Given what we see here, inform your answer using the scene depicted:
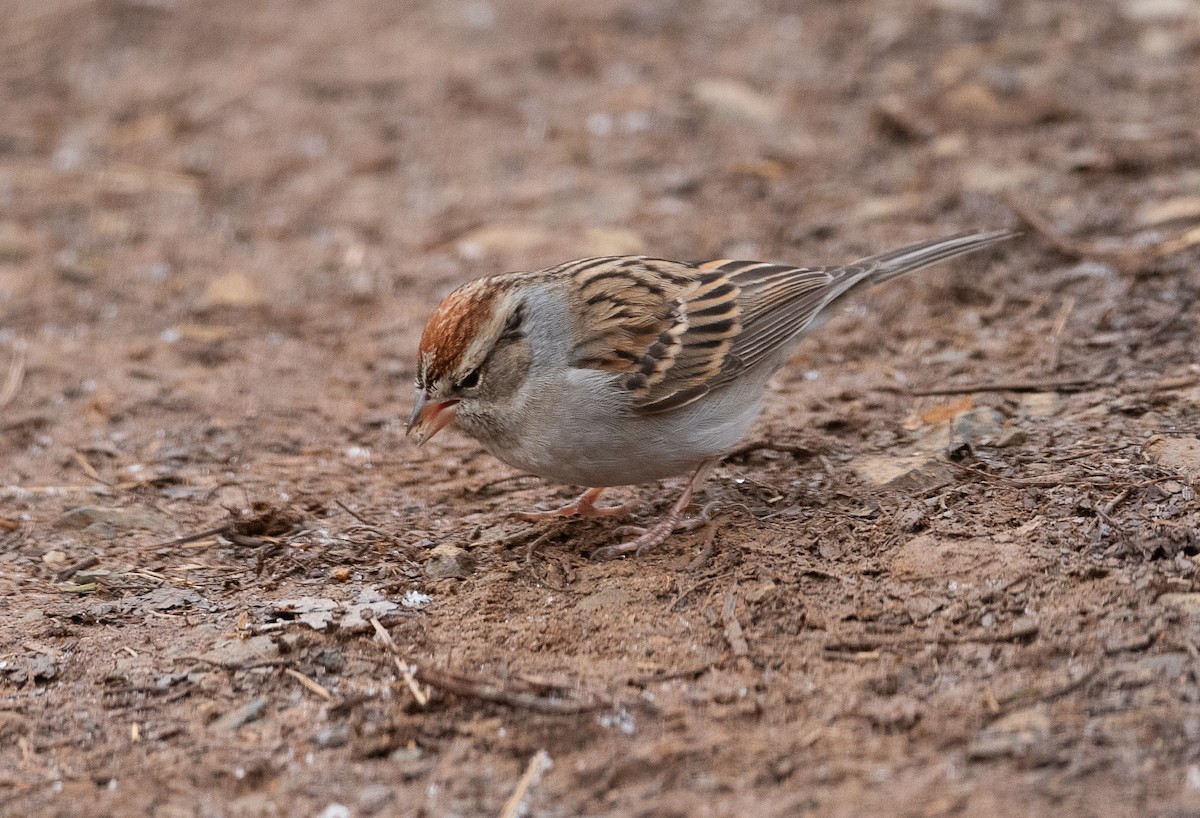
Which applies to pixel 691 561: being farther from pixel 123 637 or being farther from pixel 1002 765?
pixel 123 637

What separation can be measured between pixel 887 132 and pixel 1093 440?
3683 mm

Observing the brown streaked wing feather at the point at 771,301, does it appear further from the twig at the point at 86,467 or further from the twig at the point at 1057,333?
the twig at the point at 86,467

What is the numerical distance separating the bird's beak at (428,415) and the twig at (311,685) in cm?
103

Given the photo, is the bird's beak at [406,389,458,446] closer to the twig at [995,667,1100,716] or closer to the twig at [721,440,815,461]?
the twig at [721,440,815,461]

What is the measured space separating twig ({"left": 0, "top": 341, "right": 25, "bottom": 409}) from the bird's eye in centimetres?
272

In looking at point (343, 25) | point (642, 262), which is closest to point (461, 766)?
point (642, 262)

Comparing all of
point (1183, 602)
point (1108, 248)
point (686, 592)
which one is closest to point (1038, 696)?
point (1183, 602)

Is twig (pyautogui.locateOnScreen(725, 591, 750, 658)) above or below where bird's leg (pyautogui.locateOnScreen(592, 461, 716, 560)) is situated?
above

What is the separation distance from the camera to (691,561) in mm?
4559

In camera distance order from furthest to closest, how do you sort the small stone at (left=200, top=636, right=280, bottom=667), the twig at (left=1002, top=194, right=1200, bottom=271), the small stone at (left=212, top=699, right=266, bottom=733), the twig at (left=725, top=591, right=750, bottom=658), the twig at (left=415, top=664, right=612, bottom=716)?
the twig at (left=1002, top=194, right=1200, bottom=271) → the small stone at (left=200, top=636, right=280, bottom=667) → the twig at (left=725, top=591, right=750, bottom=658) → the small stone at (left=212, top=699, right=266, bottom=733) → the twig at (left=415, top=664, right=612, bottom=716)

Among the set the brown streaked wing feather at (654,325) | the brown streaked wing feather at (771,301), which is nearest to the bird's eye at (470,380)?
the brown streaked wing feather at (654,325)

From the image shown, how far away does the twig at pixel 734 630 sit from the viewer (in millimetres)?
3932

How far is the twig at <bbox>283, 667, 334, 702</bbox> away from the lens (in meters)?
3.90

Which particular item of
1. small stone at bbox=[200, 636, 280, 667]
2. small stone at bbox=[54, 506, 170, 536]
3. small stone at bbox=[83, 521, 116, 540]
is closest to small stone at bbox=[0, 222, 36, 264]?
small stone at bbox=[54, 506, 170, 536]
